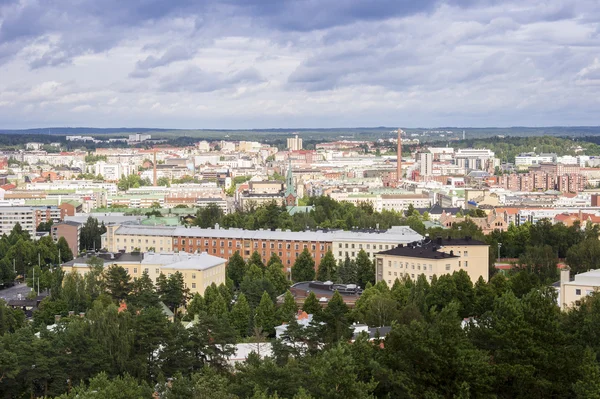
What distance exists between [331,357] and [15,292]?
94.6ft

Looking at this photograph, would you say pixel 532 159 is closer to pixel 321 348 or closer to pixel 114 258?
pixel 114 258

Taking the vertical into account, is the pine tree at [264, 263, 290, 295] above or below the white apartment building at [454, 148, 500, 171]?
above

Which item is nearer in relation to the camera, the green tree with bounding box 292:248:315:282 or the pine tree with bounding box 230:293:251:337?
the pine tree with bounding box 230:293:251:337

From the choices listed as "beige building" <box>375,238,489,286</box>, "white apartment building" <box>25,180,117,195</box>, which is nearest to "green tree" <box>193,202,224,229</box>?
"beige building" <box>375,238,489,286</box>

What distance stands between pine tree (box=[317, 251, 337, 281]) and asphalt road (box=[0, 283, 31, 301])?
12.6 meters

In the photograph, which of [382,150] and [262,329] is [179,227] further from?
[382,150]

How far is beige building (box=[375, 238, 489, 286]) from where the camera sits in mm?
40938

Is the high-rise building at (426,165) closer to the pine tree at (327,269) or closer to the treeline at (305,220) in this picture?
the treeline at (305,220)

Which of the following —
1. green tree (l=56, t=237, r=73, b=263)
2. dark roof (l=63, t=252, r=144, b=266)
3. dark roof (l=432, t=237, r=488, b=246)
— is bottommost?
green tree (l=56, t=237, r=73, b=263)

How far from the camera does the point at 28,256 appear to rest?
50.4m

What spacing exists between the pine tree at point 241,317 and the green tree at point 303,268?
11.9m

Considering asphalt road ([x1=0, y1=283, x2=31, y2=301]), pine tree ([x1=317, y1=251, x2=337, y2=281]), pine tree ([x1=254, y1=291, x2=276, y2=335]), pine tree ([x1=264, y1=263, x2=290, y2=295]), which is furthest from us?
pine tree ([x1=317, y1=251, x2=337, y2=281])

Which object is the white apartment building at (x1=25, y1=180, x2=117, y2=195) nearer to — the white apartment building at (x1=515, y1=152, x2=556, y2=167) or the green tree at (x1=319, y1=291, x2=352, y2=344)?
the white apartment building at (x1=515, y1=152, x2=556, y2=167)

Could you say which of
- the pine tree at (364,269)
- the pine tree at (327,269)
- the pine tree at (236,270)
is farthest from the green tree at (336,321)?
the pine tree at (236,270)
